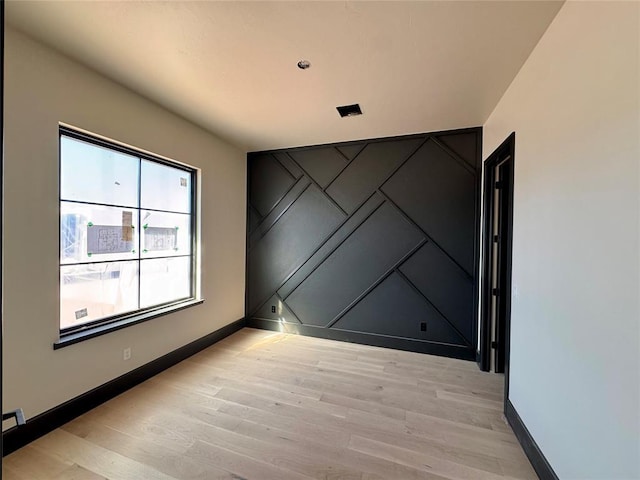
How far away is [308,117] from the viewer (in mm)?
3156

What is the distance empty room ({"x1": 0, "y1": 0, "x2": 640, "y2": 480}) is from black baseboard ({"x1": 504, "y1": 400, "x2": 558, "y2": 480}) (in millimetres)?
16

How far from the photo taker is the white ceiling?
175 cm

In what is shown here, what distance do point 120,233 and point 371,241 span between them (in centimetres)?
276

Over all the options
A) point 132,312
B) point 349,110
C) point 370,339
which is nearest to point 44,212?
point 132,312

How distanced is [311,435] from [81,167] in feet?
9.09

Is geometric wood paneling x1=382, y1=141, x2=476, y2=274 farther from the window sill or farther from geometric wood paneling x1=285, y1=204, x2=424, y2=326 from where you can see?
the window sill

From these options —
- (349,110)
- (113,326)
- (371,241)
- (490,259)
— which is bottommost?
(113,326)

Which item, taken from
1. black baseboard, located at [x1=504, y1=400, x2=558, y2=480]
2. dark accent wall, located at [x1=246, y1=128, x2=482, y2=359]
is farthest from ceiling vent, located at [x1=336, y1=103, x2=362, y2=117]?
black baseboard, located at [x1=504, y1=400, x2=558, y2=480]

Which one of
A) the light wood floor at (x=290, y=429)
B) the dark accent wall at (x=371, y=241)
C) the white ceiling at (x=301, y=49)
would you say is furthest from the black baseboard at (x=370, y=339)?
the white ceiling at (x=301, y=49)

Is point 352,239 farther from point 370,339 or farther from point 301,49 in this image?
point 301,49

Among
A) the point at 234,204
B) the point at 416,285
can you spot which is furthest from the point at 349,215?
the point at 234,204

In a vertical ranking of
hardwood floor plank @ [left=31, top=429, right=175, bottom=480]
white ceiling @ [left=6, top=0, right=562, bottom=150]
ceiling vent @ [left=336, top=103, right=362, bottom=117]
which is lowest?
hardwood floor plank @ [left=31, top=429, right=175, bottom=480]

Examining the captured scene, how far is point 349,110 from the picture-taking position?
298 centimetres

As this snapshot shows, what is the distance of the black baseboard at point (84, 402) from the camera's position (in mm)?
1961
